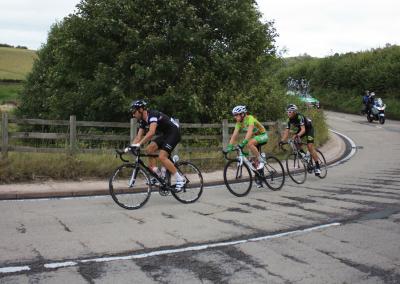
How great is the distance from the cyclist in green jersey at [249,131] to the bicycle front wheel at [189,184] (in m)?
1.01

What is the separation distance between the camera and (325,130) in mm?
24062

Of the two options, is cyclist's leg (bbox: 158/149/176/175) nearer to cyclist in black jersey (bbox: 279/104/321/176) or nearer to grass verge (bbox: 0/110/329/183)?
grass verge (bbox: 0/110/329/183)

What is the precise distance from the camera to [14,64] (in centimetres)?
8538

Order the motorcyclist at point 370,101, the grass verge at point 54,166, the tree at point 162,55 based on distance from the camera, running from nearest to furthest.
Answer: the grass verge at point 54,166
the tree at point 162,55
the motorcyclist at point 370,101

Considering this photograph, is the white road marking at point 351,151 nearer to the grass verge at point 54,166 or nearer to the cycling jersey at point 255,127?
the cycling jersey at point 255,127

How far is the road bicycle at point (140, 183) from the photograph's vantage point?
9680 mm

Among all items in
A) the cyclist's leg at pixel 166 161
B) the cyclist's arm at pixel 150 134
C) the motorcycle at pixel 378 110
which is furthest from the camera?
the motorcycle at pixel 378 110

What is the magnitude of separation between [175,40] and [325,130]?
8469 mm

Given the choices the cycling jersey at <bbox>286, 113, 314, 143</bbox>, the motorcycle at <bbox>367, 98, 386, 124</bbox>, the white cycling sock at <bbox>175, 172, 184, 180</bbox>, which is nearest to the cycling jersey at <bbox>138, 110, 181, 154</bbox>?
the white cycling sock at <bbox>175, 172, 184, 180</bbox>

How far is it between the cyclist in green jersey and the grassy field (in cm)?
6771

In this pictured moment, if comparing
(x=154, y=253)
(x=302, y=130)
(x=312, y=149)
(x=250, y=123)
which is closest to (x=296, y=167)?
(x=312, y=149)

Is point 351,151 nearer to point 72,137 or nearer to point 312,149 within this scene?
point 312,149

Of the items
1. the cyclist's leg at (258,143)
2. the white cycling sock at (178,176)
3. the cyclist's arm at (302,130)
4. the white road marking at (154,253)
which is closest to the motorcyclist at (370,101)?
the cyclist's arm at (302,130)

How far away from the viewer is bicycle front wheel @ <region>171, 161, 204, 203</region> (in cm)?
1035
